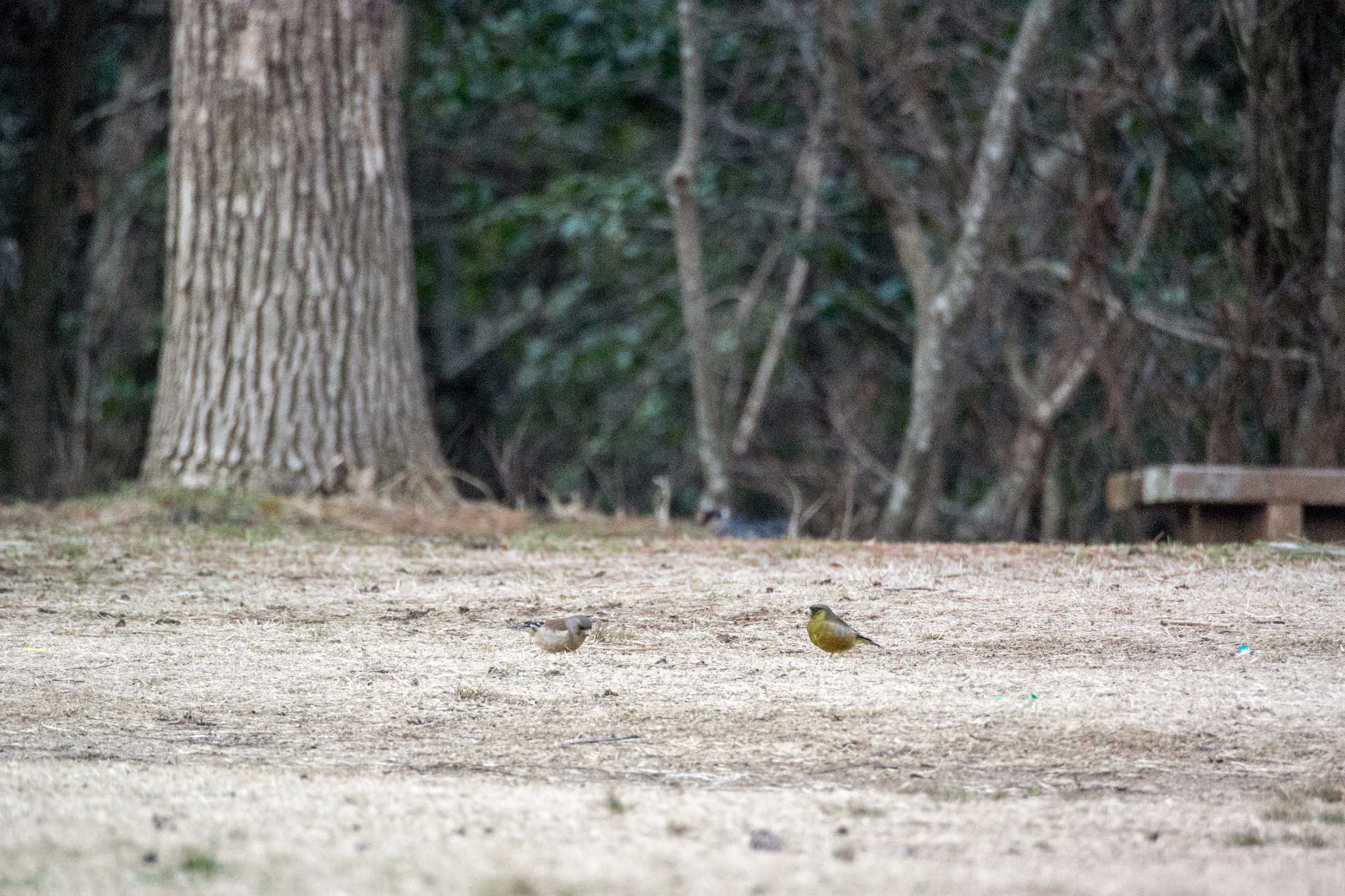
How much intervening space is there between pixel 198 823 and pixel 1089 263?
22.5ft

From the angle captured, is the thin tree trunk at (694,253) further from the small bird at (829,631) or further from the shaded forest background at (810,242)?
the small bird at (829,631)

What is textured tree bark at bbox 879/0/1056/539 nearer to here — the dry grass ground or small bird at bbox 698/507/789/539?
small bird at bbox 698/507/789/539

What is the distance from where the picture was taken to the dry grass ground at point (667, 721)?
2.10 meters

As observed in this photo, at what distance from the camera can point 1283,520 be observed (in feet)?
19.9

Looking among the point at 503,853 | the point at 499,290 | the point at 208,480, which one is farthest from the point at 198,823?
the point at 499,290

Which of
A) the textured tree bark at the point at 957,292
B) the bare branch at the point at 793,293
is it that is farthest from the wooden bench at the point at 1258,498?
the bare branch at the point at 793,293

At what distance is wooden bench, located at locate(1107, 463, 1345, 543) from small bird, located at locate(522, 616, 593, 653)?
324cm

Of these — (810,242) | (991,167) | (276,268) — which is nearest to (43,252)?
(276,268)

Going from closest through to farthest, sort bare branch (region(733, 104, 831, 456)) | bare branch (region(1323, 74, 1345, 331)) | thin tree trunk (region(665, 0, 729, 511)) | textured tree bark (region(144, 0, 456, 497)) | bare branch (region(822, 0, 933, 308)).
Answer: textured tree bark (region(144, 0, 456, 497))
bare branch (region(1323, 74, 1345, 331))
bare branch (region(822, 0, 933, 308))
thin tree trunk (region(665, 0, 729, 511))
bare branch (region(733, 104, 831, 456))

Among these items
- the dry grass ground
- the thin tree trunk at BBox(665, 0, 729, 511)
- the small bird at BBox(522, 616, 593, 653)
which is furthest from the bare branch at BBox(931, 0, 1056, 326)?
the small bird at BBox(522, 616, 593, 653)

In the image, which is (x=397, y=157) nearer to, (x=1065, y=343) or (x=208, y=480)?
(x=208, y=480)

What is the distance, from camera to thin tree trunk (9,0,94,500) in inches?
377

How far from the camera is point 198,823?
7.41ft

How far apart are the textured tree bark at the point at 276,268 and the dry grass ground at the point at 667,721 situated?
1.13 m
